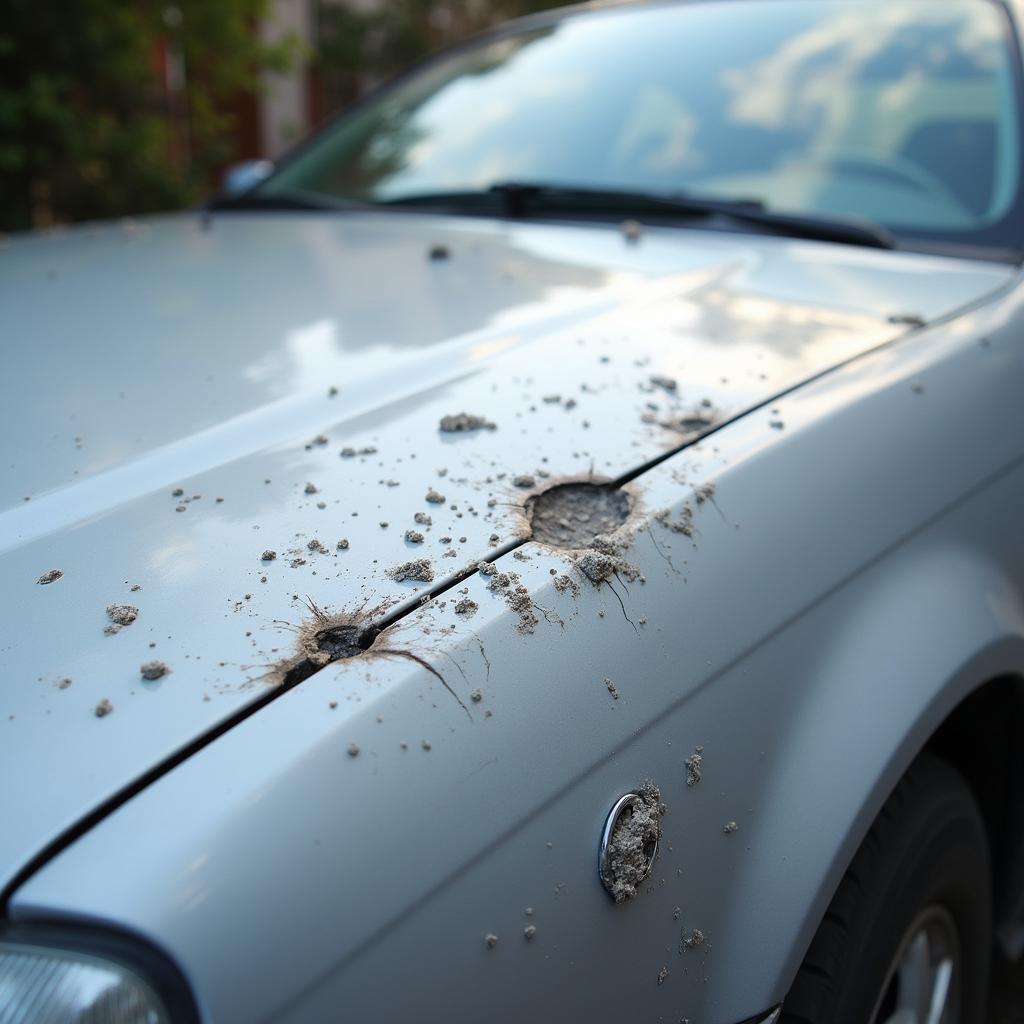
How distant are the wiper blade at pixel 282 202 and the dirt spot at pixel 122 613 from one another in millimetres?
1710

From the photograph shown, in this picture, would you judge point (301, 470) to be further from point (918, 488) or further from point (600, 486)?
point (918, 488)

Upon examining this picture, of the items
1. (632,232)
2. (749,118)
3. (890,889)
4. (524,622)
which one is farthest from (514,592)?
(749,118)

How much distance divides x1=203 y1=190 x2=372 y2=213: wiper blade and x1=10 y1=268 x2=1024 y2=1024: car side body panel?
1.49m

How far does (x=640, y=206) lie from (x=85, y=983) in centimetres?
188

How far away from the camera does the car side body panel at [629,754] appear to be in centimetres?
76

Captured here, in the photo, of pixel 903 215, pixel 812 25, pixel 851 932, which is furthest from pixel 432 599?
pixel 812 25

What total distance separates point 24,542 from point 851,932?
101 cm

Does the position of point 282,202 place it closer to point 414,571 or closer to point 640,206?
point 640,206

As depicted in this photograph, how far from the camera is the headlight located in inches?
27.4

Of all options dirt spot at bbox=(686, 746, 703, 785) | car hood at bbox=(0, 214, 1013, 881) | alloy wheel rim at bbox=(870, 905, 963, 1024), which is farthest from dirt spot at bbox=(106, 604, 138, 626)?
alloy wheel rim at bbox=(870, 905, 963, 1024)

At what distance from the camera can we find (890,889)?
1.26 m

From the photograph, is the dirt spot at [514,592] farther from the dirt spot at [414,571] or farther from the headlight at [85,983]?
the headlight at [85,983]

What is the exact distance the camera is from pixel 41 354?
57.7 inches

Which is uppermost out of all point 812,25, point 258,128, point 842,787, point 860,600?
point 258,128
